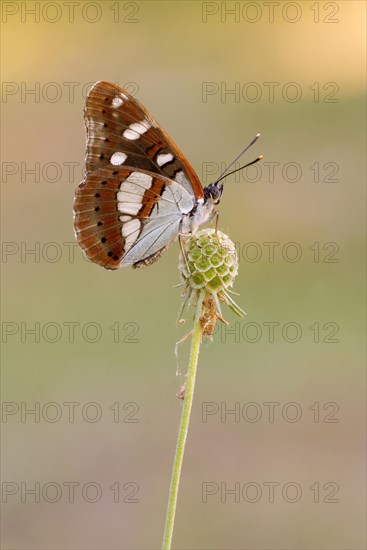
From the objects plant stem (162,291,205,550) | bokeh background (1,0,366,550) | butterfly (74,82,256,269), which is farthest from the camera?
bokeh background (1,0,366,550)

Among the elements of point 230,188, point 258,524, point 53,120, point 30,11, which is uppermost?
point 30,11

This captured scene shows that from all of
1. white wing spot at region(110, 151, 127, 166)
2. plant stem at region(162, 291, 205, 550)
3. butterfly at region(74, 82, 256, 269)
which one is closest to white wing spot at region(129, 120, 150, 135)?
butterfly at region(74, 82, 256, 269)

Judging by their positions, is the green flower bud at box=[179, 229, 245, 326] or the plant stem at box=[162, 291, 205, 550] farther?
the green flower bud at box=[179, 229, 245, 326]

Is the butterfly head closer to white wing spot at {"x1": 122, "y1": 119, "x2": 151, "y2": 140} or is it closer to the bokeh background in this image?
white wing spot at {"x1": 122, "y1": 119, "x2": 151, "y2": 140}

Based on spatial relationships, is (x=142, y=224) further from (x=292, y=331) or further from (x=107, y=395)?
(x=292, y=331)

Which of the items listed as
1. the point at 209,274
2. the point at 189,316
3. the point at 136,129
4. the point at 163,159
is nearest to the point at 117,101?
the point at 136,129

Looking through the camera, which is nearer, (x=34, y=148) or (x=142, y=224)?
(x=142, y=224)

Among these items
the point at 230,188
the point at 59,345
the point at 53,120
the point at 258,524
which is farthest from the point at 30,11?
the point at 258,524

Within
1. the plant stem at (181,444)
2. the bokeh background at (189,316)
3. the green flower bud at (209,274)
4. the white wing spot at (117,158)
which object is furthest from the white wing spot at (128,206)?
the bokeh background at (189,316)

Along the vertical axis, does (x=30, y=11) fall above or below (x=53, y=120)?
above
